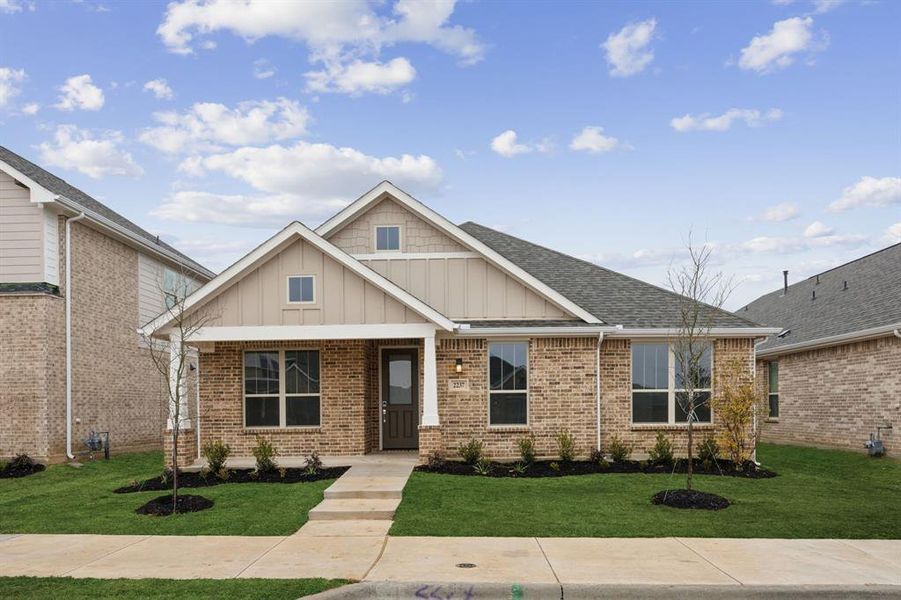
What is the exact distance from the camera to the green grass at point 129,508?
9805 millimetres

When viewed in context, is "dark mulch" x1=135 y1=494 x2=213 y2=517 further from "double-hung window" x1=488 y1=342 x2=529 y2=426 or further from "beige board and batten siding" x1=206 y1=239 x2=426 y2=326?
"double-hung window" x1=488 y1=342 x2=529 y2=426

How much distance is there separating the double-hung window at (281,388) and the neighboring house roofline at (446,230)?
2933 mm

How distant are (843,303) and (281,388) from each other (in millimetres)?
16578

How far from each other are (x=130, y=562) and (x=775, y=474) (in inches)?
457

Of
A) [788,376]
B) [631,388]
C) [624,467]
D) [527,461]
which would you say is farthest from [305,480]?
[788,376]

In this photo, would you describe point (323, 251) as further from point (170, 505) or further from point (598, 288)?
point (598, 288)

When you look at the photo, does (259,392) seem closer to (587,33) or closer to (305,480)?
(305,480)

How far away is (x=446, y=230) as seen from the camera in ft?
52.1

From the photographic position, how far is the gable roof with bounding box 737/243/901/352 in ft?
59.7

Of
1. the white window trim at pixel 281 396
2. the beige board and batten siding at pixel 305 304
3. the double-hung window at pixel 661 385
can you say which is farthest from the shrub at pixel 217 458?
the double-hung window at pixel 661 385

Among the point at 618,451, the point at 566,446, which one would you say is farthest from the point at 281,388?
the point at 618,451

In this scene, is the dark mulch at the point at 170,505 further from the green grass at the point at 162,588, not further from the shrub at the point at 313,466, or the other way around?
the green grass at the point at 162,588

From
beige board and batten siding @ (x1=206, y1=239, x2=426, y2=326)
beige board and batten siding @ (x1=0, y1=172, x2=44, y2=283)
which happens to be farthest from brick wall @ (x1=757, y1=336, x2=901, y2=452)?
beige board and batten siding @ (x1=0, y1=172, x2=44, y2=283)

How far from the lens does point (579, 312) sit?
49.8ft
